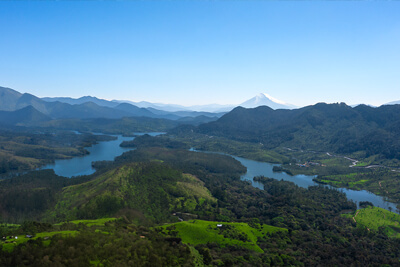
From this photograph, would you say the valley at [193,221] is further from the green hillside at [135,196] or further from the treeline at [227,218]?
the green hillside at [135,196]

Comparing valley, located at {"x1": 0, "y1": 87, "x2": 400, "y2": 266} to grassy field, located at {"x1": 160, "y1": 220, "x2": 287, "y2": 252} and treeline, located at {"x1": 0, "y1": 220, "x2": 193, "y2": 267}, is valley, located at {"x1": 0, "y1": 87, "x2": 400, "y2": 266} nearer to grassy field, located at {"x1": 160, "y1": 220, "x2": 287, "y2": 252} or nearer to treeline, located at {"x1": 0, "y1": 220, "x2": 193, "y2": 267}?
treeline, located at {"x1": 0, "y1": 220, "x2": 193, "y2": 267}

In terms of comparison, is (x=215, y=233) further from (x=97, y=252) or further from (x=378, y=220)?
(x=378, y=220)

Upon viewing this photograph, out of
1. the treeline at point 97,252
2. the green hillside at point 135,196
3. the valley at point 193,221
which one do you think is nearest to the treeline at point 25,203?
the valley at point 193,221

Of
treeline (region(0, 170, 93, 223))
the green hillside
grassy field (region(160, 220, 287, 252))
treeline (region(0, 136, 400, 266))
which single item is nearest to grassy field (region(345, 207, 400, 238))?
treeline (region(0, 136, 400, 266))

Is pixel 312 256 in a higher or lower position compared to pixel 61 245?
lower

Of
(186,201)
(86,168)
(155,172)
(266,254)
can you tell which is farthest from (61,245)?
(86,168)

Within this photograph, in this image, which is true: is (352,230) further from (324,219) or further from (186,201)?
(186,201)
